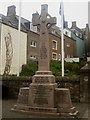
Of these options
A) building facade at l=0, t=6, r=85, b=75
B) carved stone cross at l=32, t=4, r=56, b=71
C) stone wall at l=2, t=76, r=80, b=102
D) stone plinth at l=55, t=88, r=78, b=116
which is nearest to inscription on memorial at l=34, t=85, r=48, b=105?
stone plinth at l=55, t=88, r=78, b=116

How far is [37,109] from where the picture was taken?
37.5 ft

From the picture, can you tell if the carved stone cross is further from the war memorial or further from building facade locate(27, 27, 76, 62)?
building facade locate(27, 27, 76, 62)

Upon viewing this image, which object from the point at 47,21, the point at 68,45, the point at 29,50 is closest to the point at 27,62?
the point at 29,50

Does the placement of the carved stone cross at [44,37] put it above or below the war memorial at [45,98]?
above

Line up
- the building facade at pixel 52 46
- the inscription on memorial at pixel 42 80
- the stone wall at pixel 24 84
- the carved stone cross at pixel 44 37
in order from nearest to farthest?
1. the inscription on memorial at pixel 42 80
2. the carved stone cross at pixel 44 37
3. the stone wall at pixel 24 84
4. the building facade at pixel 52 46

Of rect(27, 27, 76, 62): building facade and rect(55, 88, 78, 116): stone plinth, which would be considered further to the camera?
rect(27, 27, 76, 62): building facade

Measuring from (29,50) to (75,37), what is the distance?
19.4 meters

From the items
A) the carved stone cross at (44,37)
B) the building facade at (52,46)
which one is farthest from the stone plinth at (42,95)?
the building facade at (52,46)

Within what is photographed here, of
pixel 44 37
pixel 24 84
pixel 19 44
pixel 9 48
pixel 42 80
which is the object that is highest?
pixel 9 48

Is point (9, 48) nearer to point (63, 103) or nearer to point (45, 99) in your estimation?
point (45, 99)

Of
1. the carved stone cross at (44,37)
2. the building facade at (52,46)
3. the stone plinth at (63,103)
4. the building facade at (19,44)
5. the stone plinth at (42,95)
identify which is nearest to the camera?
the stone plinth at (63,103)

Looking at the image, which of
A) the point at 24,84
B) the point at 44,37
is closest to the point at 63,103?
the point at 44,37

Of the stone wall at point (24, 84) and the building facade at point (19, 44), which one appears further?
the building facade at point (19, 44)

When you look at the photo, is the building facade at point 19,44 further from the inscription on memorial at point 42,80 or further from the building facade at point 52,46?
the inscription on memorial at point 42,80
